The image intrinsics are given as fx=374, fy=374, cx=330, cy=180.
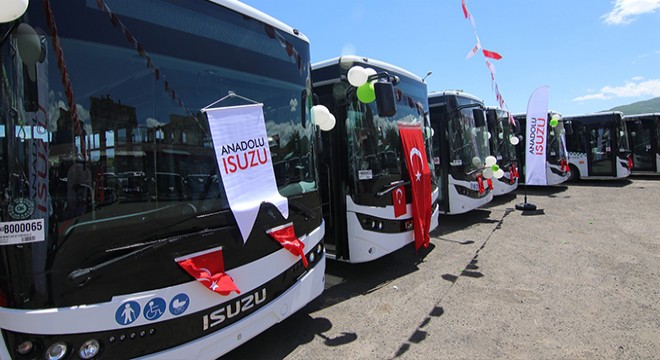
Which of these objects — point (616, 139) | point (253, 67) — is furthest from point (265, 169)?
point (616, 139)

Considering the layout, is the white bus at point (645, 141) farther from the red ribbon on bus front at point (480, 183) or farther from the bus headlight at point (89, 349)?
the bus headlight at point (89, 349)

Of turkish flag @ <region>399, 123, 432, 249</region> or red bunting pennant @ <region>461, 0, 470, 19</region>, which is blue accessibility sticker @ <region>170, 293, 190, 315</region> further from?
red bunting pennant @ <region>461, 0, 470, 19</region>

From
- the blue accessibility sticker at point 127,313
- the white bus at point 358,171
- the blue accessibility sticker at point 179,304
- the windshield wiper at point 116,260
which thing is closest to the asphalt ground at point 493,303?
the white bus at point 358,171

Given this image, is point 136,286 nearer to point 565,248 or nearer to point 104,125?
point 104,125

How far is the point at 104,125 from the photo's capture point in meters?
2.12

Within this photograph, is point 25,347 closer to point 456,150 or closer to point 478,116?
point 456,150

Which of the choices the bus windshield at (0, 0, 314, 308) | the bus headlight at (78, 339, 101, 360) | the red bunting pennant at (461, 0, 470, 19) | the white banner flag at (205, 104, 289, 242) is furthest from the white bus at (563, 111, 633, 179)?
the bus headlight at (78, 339, 101, 360)

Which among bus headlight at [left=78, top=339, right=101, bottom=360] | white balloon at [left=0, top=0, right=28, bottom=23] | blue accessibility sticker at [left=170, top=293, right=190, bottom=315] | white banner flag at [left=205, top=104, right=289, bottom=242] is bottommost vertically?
bus headlight at [left=78, top=339, right=101, bottom=360]

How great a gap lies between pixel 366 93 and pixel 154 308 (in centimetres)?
326

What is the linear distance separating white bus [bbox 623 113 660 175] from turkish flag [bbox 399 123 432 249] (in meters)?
16.1

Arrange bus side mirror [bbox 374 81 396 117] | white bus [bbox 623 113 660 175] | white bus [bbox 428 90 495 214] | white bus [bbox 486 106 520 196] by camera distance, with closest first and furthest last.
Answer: bus side mirror [bbox 374 81 396 117]
white bus [bbox 428 90 495 214]
white bus [bbox 486 106 520 196]
white bus [bbox 623 113 660 175]

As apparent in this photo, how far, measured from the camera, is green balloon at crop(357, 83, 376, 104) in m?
4.48

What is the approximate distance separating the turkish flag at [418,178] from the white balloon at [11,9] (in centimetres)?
422

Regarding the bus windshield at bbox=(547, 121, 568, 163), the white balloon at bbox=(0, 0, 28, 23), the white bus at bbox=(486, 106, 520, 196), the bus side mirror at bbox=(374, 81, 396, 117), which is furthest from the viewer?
the bus windshield at bbox=(547, 121, 568, 163)
